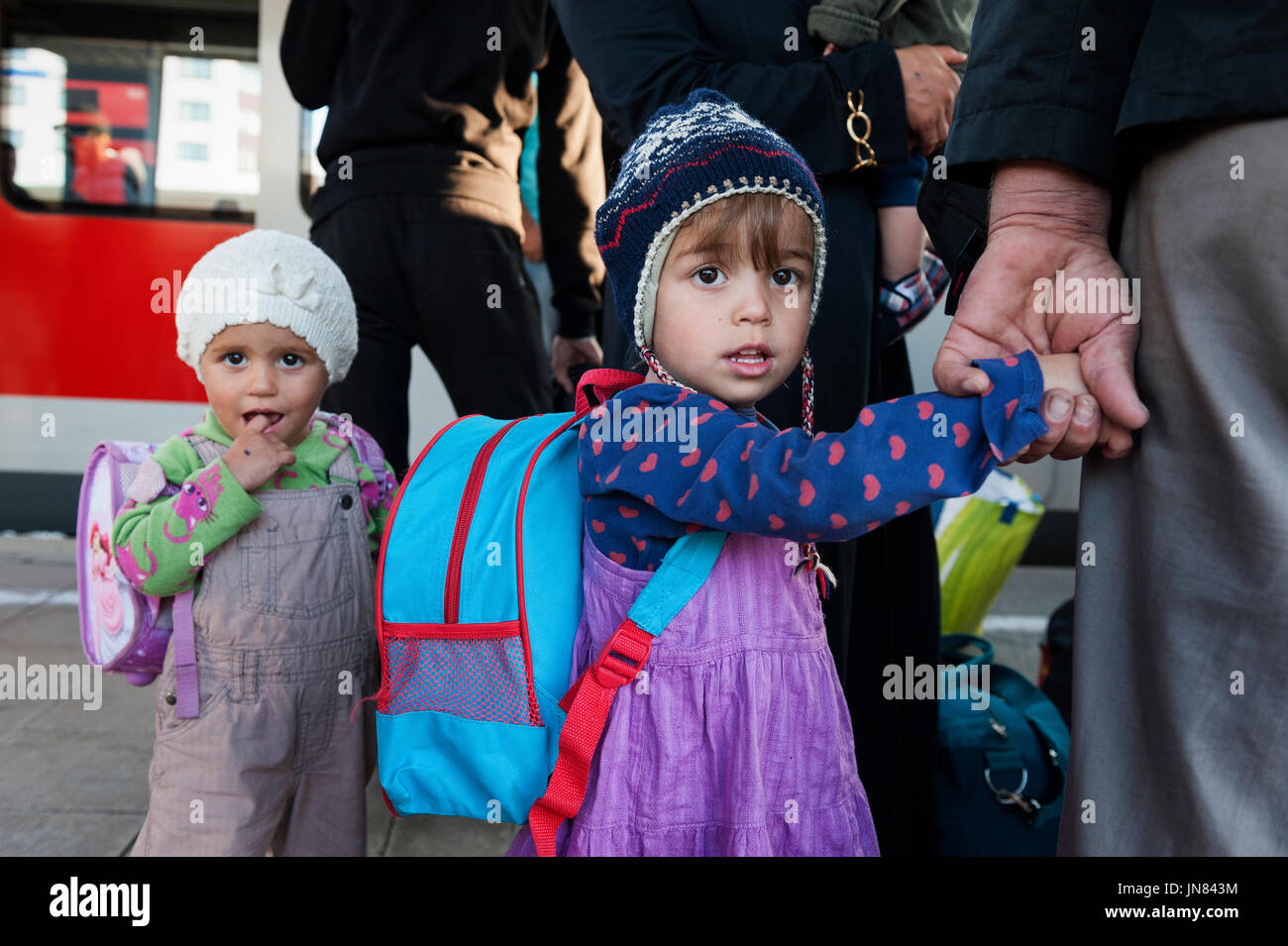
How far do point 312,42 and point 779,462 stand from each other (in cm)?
193

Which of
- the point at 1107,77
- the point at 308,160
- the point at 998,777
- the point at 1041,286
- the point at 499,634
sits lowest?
the point at 998,777

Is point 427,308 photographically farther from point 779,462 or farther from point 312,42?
point 779,462

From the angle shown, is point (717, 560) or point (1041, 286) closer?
point (1041, 286)

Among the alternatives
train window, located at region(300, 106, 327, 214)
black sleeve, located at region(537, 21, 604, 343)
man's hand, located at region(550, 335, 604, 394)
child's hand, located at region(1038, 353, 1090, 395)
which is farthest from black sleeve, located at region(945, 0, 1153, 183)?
train window, located at region(300, 106, 327, 214)

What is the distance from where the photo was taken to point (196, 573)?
6.23 ft

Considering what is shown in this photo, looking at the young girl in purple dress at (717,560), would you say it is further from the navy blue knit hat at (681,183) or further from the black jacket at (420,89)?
the black jacket at (420,89)

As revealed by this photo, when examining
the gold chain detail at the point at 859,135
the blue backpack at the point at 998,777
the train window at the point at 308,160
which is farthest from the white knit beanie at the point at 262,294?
the train window at the point at 308,160

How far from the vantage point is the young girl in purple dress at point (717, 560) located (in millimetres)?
1426

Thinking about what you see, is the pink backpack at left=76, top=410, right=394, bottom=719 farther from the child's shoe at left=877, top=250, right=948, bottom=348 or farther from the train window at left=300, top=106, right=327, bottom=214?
the train window at left=300, top=106, right=327, bottom=214

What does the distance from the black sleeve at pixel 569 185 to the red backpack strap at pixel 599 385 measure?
1.42 m

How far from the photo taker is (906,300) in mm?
1974

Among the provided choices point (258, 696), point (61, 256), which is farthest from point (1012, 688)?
point (61, 256)

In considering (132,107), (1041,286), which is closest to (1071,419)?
(1041,286)
